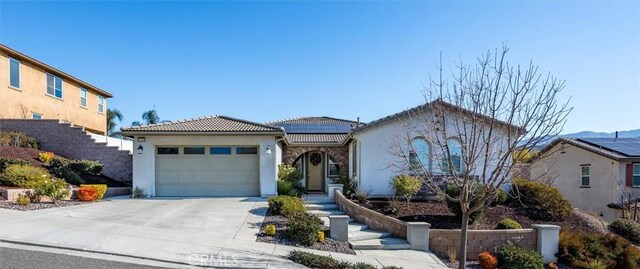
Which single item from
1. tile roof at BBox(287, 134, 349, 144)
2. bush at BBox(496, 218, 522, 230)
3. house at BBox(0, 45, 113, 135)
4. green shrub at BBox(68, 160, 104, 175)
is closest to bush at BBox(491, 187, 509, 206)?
bush at BBox(496, 218, 522, 230)

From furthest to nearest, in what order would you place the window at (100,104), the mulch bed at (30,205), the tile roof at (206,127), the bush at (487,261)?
1. the window at (100,104)
2. the tile roof at (206,127)
3. the mulch bed at (30,205)
4. the bush at (487,261)

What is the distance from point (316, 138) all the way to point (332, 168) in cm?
196

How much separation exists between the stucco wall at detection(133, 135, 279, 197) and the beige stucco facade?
1163cm

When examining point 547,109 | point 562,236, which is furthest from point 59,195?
point 562,236

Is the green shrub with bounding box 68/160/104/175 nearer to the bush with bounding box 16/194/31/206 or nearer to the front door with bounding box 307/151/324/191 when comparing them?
the bush with bounding box 16/194/31/206

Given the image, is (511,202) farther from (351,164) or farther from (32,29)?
(32,29)

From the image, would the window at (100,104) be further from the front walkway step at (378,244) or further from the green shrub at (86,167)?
the front walkway step at (378,244)

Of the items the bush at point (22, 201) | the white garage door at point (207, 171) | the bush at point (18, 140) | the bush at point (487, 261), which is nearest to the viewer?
the bush at point (487, 261)

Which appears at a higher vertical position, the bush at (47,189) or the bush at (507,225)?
the bush at (47,189)

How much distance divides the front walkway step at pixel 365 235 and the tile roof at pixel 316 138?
808 centimetres

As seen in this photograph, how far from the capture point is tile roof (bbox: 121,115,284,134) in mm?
15523

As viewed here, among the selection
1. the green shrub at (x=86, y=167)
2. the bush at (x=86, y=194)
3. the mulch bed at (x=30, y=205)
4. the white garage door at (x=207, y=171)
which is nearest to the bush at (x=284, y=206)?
the white garage door at (x=207, y=171)

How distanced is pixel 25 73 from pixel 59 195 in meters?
11.9

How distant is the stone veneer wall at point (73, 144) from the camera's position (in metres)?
18.3
